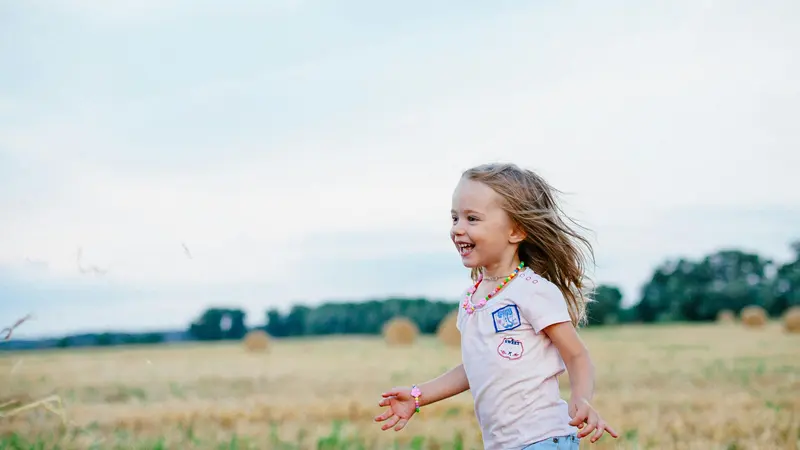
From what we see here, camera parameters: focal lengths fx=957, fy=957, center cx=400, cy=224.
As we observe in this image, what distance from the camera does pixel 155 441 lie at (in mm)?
5449

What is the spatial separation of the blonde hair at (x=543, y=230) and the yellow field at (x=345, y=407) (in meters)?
1.77

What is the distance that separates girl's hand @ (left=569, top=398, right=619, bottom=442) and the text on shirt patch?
0.75 ft

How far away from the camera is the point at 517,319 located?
3.03 metres

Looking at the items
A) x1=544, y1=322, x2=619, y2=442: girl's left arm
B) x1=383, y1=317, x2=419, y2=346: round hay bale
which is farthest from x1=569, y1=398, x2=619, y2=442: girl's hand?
x1=383, y1=317, x2=419, y2=346: round hay bale

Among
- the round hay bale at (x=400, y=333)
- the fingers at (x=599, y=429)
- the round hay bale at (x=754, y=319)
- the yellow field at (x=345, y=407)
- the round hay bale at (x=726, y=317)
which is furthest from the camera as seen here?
the round hay bale at (x=726, y=317)

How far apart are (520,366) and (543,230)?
0.47 meters

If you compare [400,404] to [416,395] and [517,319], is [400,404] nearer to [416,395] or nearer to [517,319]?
[416,395]

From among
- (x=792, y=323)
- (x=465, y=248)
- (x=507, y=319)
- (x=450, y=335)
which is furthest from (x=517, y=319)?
(x=792, y=323)

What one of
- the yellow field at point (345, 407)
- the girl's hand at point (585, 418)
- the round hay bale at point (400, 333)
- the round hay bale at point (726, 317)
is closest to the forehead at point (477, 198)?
the girl's hand at point (585, 418)

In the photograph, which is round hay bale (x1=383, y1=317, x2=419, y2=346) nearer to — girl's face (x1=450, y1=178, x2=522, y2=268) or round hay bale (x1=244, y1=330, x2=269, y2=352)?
round hay bale (x1=244, y1=330, x2=269, y2=352)

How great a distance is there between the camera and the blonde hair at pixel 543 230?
3.15 metres

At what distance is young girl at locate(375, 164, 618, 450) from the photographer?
2.98 metres

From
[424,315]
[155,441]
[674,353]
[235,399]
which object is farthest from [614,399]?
[424,315]

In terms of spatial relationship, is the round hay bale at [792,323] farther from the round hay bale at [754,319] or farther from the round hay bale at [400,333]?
the round hay bale at [400,333]
